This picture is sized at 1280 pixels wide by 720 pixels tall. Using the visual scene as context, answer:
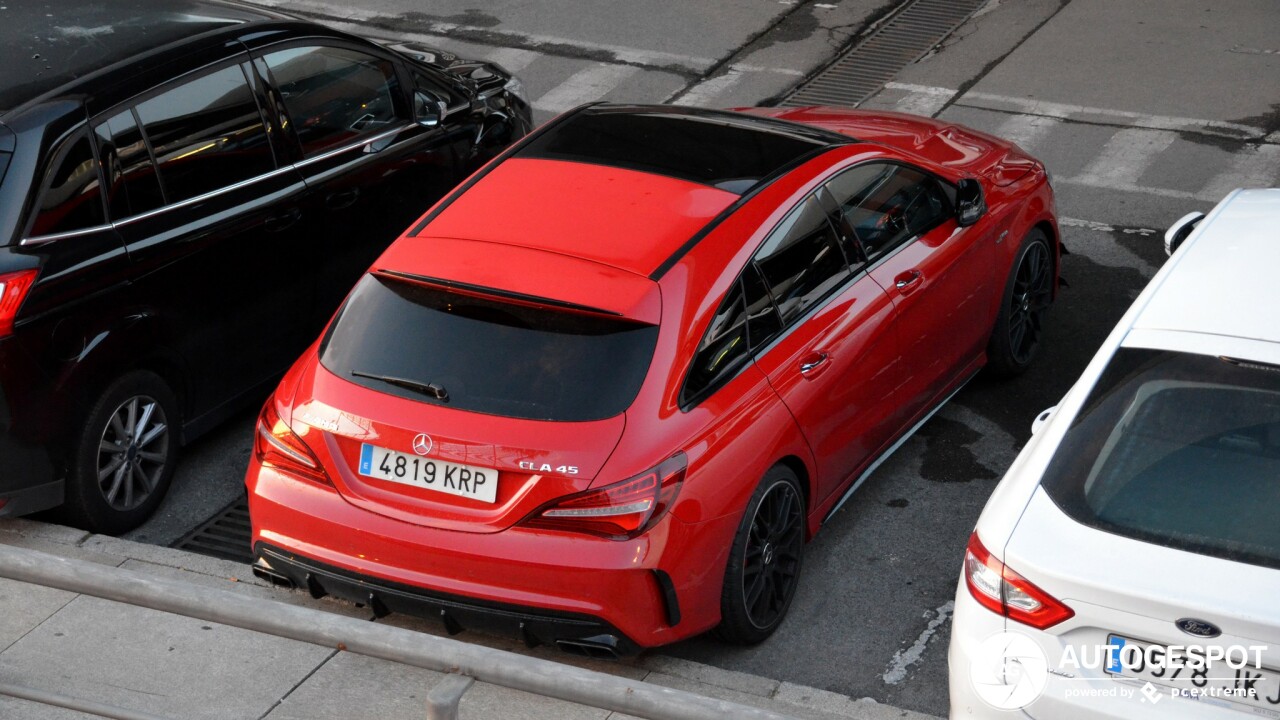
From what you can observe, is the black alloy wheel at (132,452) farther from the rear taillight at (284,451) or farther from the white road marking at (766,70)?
the white road marking at (766,70)

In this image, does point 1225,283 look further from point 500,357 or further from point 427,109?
point 427,109

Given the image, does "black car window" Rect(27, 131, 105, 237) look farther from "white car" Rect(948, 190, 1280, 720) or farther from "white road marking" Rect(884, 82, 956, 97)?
"white road marking" Rect(884, 82, 956, 97)

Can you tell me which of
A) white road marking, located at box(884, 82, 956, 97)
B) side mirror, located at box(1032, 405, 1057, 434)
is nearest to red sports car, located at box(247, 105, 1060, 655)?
side mirror, located at box(1032, 405, 1057, 434)

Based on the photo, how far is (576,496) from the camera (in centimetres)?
463

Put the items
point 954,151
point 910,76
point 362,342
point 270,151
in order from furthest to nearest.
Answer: point 910,76 → point 954,151 → point 270,151 → point 362,342

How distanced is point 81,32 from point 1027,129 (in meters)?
6.46

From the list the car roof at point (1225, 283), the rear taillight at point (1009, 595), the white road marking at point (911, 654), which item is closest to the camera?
the rear taillight at point (1009, 595)

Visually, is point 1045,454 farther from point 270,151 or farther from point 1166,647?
point 270,151

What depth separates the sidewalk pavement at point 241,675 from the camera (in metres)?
4.69

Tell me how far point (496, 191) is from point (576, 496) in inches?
62.3

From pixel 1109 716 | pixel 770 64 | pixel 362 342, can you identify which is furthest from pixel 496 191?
pixel 770 64

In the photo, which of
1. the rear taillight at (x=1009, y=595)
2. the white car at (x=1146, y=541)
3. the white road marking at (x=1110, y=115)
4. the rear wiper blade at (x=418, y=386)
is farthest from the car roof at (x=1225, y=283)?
the white road marking at (x=1110, y=115)

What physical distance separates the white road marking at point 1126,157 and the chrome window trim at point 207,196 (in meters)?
4.69

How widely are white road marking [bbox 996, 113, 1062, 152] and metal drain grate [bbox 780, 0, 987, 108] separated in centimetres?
116
